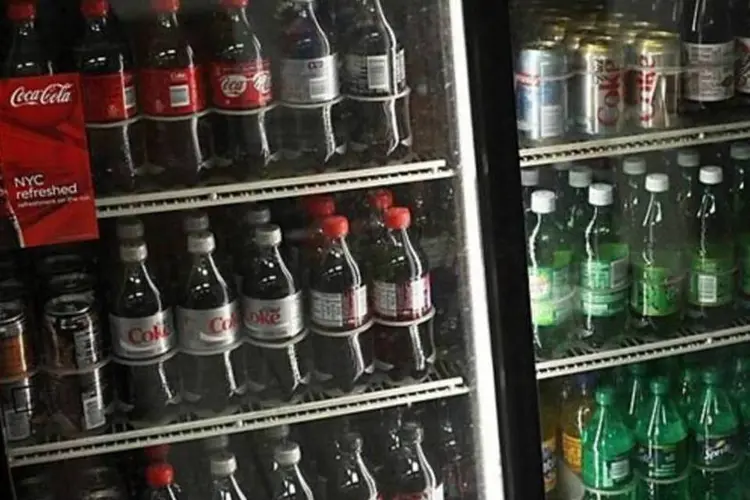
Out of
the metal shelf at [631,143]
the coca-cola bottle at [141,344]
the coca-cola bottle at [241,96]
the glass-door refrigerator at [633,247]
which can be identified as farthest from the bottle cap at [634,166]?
the coca-cola bottle at [141,344]

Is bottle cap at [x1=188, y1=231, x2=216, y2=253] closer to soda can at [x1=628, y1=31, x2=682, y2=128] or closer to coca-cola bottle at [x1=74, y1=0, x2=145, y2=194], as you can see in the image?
coca-cola bottle at [x1=74, y1=0, x2=145, y2=194]

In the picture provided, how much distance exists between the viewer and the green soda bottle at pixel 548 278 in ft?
6.64

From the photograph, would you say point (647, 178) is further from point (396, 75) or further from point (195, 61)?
point (195, 61)

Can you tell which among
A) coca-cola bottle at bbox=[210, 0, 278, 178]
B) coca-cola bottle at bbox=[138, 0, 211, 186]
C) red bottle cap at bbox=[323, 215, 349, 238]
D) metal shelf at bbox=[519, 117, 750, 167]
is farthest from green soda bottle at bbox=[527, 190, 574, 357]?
coca-cola bottle at bbox=[138, 0, 211, 186]

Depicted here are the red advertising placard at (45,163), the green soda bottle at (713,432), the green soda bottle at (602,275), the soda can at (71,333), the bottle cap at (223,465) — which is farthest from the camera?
the green soda bottle at (713,432)

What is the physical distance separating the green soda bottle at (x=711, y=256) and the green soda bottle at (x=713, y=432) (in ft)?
0.44

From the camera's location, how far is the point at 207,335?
1.88 m

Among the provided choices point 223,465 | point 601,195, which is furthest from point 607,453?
point 223,465

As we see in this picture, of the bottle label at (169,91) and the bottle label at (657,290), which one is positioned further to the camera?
the bottle label at (657,290)

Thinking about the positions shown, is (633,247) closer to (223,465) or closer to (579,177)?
(579,177)

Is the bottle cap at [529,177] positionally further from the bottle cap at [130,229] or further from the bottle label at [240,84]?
the bottle cap at [130,229]

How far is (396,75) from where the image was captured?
190cm

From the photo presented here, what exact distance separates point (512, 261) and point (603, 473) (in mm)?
508

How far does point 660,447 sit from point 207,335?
32.7 inches
